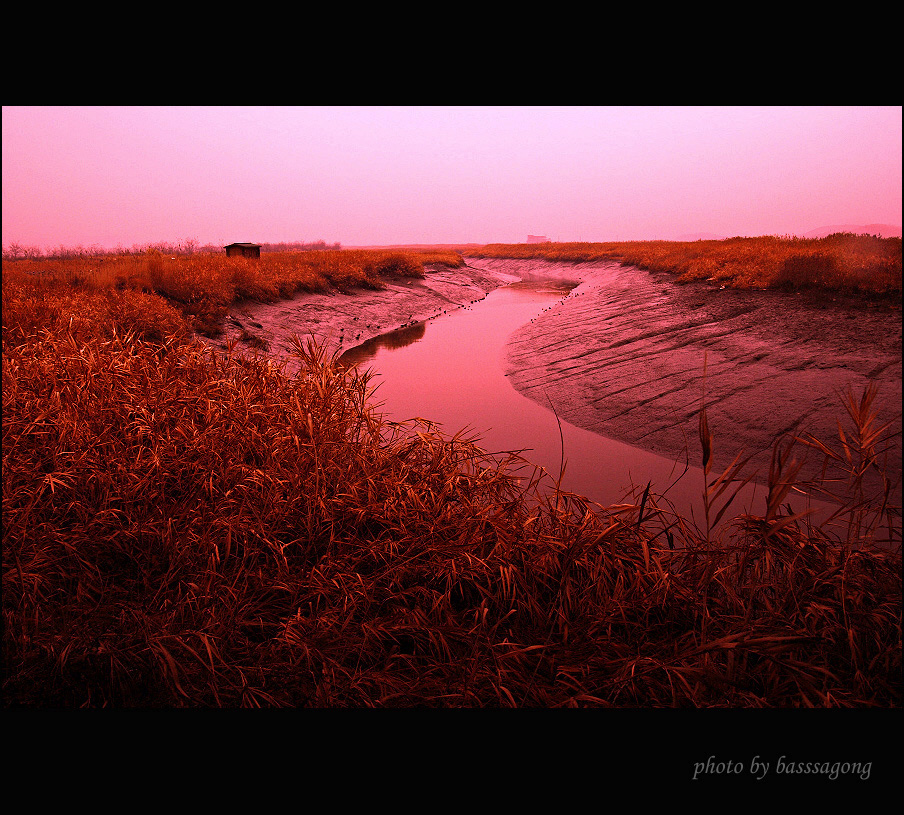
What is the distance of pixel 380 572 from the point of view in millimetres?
2807

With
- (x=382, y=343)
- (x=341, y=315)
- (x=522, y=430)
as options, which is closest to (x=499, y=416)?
(x=522, y=430)

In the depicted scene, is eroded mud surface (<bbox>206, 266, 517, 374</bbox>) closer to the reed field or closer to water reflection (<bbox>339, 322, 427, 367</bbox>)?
water reflection (<bbox>339, 322, 427, 367</bbox>)

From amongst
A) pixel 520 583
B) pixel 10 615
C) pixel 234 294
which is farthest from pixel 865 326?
pixel 234 294

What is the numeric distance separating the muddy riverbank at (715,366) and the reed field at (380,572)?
31 centimetres

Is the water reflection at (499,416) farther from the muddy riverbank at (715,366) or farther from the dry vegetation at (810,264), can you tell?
the dry vegetation at (810,264)

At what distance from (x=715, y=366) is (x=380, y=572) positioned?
10.7 ft

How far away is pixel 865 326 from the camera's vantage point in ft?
11.0

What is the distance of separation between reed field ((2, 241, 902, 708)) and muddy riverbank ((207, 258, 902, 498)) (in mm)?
315

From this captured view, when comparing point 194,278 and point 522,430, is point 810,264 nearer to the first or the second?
point 522,430

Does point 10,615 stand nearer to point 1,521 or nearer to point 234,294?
point 1,521

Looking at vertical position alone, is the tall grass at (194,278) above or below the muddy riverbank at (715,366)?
above

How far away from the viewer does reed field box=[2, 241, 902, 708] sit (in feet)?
7.27

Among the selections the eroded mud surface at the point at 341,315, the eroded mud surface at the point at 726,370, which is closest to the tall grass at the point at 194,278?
the eroded mud surface at the point at 341,315

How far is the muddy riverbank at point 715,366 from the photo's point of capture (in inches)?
133
